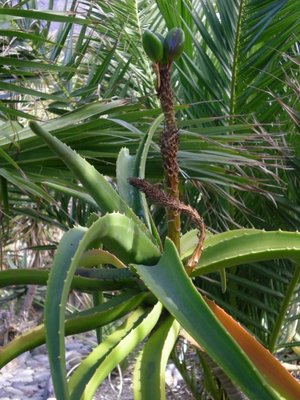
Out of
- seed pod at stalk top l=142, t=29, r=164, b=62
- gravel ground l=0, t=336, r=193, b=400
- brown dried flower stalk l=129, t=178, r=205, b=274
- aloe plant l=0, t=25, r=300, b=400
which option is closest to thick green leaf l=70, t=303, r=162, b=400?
aloe plant l=0, t=25, r=300, b=400

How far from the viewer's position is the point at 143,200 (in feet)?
3.61

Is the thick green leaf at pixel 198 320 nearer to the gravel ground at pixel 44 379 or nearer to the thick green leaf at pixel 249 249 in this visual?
the thick green leaf at pixel 249 249

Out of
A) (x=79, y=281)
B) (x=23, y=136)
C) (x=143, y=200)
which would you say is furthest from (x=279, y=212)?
(x=79, y=281)

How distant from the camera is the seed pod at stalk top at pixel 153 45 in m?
0.92

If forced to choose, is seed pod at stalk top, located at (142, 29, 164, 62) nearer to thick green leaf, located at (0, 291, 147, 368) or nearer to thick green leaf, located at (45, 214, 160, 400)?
thick green leaf, located at (45, 214, 160, 400)

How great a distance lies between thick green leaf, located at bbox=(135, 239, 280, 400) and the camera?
0.76 m

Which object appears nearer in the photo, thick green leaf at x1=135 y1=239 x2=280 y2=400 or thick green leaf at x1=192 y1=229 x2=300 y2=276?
thick green leaf at x1=135 y1=239 x2=280 y2=400

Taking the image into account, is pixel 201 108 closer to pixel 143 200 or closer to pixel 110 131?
pixel 110 131

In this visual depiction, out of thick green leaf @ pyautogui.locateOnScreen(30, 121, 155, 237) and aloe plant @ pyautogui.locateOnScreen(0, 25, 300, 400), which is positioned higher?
thick green leaf @ pyautogui.locateOnScreen(30, 121, 155, 237)

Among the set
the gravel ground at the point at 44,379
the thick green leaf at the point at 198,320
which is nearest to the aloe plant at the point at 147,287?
the thick green leaf at the point at 198,320

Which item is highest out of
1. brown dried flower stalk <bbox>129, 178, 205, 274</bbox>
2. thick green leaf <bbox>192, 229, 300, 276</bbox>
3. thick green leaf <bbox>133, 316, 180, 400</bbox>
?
brown dried flower stalk <bbox>129, 178, 205, 274</bbox>

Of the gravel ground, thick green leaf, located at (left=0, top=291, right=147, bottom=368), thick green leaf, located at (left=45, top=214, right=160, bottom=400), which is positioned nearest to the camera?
thick green leaf, located at (left=45, top=214, right=160, bottom=400)

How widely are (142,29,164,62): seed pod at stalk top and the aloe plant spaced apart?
2 centimetres

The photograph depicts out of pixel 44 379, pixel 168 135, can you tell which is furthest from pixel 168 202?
pixel 44 379
